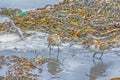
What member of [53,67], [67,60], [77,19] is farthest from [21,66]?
[77,19]

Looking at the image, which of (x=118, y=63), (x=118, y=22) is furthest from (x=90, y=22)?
(x=118, y=63)

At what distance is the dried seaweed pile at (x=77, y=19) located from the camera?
14289mm

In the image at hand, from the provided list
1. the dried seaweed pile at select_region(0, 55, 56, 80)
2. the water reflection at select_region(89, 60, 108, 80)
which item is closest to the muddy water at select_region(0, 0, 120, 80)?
the water reflection at select_region(89, 60, 108, 80)

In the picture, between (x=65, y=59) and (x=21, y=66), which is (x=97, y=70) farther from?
(x=21, y=66)

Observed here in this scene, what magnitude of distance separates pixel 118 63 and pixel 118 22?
3484 millimetres

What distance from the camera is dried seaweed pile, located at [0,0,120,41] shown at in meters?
14.3

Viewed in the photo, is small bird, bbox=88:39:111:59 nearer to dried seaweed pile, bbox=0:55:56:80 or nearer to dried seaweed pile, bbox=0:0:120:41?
dried seaweed pile, bbox=0:55:56:80

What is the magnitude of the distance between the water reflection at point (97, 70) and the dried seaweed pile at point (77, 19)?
6.75 ft

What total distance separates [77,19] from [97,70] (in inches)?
169

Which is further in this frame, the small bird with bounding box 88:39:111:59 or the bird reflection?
the small bird with bounding box 88:39:111:59

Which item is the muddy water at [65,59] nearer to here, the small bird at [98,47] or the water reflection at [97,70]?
the water reflection at [97,70]

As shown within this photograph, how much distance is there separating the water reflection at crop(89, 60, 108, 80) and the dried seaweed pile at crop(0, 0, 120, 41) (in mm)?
2058

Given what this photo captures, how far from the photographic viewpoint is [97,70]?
37.1 ft

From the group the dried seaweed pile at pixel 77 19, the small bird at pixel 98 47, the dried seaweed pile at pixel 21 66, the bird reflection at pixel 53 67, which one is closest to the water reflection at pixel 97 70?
the small bird at pixel 98 47
